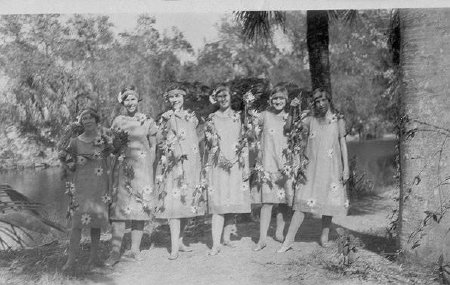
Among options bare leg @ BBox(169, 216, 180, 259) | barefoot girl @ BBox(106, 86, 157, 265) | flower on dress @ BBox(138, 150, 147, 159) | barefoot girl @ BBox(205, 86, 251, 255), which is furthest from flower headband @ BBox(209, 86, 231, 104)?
bare leg @ BBox(169, 216, 180, 259)

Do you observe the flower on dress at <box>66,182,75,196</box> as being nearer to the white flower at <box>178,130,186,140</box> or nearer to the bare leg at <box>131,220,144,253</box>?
the bare leg at <box>131,220,144,253</box>

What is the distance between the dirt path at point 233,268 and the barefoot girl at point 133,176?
0.64ft

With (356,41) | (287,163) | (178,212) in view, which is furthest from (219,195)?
(356,41)

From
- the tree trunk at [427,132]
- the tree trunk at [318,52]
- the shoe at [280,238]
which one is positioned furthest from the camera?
the tree trunk at [318,52]

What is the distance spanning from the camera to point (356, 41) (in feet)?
14.8

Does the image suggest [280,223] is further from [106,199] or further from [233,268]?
[106,199]

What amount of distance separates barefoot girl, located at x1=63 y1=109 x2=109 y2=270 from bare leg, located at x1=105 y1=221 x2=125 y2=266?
0.32 feet

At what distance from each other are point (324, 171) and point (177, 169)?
96 cm

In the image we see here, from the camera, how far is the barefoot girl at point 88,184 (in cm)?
299

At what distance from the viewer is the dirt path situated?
9.13 feet

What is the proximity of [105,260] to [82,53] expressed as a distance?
1.60 m

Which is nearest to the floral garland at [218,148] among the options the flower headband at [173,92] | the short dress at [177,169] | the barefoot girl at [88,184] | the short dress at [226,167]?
the short dress at [226,167]

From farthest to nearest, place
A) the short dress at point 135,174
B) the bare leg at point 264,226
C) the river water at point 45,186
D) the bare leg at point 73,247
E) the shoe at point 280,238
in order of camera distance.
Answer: the river water at point 45,186 → the shoe at point 280,238 → the bare leg at point 264,226 → the short dress at point 135,174 → the bare leg at point 73,247

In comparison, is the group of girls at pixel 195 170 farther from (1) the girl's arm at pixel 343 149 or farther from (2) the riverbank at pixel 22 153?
(2) the riverbank at pixel 22 153
